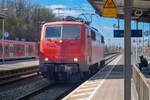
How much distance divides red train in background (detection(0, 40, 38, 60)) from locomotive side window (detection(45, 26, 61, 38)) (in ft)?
66.7

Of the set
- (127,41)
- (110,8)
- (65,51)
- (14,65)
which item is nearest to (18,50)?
(14,65)

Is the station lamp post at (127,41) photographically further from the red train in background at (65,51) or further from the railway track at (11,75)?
the railway track at (11,75)

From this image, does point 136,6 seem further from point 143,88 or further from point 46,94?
point 143,88

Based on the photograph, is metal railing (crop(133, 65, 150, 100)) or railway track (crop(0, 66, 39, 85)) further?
railway track (crop(0, 66, 39, 85))

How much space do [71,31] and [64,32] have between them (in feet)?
1.26

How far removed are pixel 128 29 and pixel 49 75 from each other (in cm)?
869

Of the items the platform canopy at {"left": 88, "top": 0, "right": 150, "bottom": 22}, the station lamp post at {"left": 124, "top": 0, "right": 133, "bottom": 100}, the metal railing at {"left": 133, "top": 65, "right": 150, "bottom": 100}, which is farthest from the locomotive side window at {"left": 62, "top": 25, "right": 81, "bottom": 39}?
the station lamp post at {"left": 124, "top": 0, "right": 133, "bottom": 100}

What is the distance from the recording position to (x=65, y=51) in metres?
13.1

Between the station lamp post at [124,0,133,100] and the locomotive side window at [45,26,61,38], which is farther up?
the locomotive side window at [45,26,61,38]

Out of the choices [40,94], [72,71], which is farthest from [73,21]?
[40,94]

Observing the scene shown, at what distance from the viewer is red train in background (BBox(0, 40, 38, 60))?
3434 cm

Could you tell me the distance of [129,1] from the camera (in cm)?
495

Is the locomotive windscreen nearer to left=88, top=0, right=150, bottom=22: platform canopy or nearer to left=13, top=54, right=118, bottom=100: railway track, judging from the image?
left=88, top=0, right=150, bottom=22: platform canopy

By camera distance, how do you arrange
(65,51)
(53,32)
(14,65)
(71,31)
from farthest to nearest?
(14,65)
(53,32)
(71,31)
(65,51)
